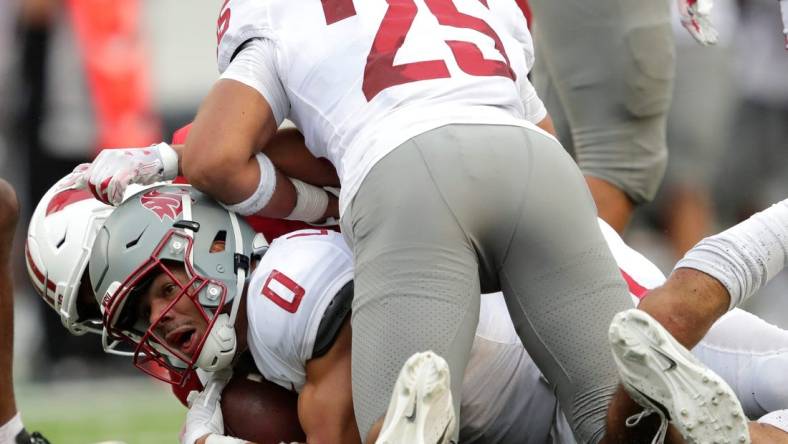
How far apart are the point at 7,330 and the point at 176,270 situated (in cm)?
77

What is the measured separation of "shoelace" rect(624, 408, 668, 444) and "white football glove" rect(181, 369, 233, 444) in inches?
38.2

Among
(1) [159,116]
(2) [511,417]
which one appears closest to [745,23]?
(1) [159,116]

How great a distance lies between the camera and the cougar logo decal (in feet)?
10.4

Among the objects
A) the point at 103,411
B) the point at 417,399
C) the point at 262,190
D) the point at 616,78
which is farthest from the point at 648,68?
the point at 103,411

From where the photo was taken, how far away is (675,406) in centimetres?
241

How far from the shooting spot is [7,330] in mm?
3646

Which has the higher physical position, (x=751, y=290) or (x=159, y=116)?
(x=751, y=290)

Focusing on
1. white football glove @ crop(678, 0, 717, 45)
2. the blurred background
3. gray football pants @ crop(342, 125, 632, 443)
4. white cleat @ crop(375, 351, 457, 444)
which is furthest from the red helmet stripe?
the blurred background

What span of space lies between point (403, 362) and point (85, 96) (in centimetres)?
594

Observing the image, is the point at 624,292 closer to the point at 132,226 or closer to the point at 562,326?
the point at 562,326

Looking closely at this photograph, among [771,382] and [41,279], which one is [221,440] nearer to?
[41,279]

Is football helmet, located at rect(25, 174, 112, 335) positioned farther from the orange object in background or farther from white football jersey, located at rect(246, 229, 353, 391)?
the orange object in background

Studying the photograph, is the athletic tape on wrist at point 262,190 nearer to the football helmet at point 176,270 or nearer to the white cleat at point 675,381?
the football helmet at point 176,270

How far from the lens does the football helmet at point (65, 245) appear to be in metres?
3.28
